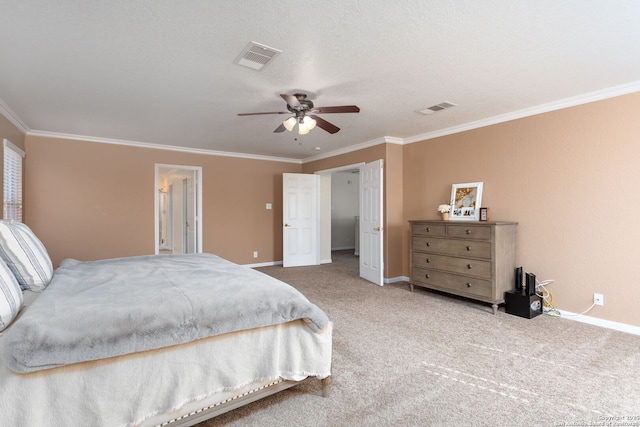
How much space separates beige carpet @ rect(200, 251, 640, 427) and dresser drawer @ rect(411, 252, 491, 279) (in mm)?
478

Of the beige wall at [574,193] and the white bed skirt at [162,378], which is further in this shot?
the beige wall at [574,193]

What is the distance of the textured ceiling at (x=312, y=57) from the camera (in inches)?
74.7

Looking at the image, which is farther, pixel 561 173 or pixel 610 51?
pixel 561 173

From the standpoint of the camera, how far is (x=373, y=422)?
1.75 meters

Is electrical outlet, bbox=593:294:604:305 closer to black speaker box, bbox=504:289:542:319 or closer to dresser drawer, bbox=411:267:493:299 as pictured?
black speaker box, bbox=504:289:542:319

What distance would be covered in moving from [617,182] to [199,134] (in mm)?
5217

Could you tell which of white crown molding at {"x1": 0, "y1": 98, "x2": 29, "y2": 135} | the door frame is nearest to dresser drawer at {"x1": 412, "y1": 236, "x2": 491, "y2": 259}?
the door frame

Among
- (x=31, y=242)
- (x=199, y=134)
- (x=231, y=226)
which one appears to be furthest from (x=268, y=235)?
(x=31, y=242)

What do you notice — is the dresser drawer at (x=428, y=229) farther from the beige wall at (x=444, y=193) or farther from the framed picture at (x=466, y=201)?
the beige wall at (x=444, y=193)

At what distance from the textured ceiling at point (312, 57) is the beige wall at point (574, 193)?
12.8 inches

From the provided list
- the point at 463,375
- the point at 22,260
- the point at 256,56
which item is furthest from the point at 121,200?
the point at 463,375

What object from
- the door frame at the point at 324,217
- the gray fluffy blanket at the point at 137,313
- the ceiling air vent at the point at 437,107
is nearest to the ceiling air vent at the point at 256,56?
the gray fluffy blanket at the point at 137,313

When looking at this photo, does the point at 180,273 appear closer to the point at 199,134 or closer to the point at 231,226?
the point at 199,134

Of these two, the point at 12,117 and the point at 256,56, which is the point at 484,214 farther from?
the point at 12,117
